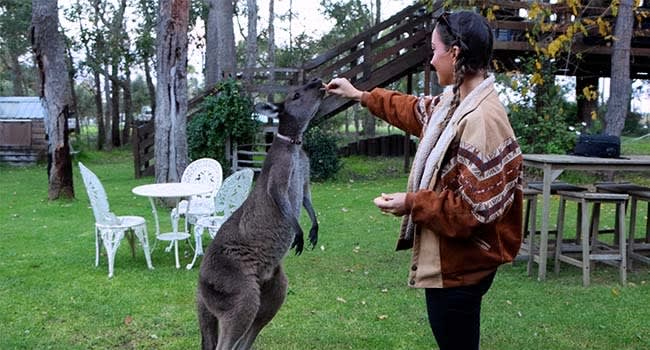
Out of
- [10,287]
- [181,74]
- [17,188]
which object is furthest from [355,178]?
[10,287]

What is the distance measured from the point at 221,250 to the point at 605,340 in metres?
2.90

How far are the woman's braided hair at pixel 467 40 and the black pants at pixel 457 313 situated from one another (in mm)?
654

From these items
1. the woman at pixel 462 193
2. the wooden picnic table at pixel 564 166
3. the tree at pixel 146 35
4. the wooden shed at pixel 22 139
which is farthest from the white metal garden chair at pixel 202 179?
the tree at pixel 146 35

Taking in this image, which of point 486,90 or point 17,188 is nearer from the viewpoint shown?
point 486,90

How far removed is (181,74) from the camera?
30.0 ft

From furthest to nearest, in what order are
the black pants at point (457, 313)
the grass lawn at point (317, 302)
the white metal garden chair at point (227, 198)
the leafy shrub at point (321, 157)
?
the leafy shrub at point (321, 157) < the white metal garden chair at point (227, 198) < the grass lawn at point (317, 302) < the black pants at point (457, 313)

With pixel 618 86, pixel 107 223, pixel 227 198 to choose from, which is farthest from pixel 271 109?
pixel 618 86

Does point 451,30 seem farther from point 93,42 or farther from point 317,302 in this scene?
point 93,42

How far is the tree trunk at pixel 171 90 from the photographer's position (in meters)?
8.80

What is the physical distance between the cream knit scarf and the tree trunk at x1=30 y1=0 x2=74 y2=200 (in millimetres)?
8677

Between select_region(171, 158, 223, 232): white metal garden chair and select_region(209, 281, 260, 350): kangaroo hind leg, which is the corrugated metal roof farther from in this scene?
select_region(209, 281, 260, 350): kangaroo hind leg

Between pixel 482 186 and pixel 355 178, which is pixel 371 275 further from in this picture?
pixel 355 178

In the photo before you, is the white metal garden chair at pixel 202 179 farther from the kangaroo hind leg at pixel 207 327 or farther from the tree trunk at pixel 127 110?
the tree trunk at pixel 127 110

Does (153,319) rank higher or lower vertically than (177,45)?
lower
